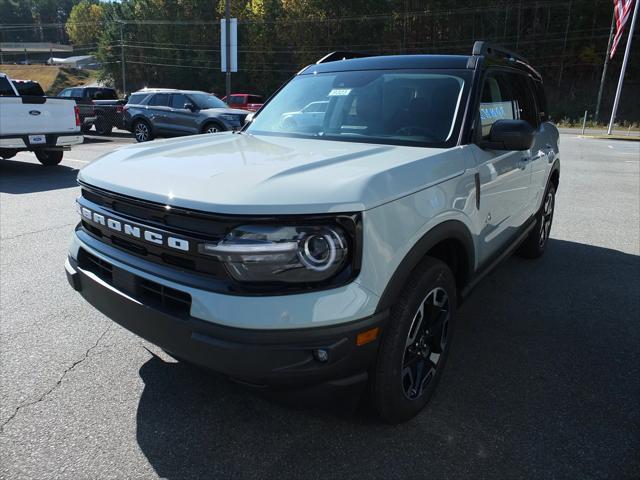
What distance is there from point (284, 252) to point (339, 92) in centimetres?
199

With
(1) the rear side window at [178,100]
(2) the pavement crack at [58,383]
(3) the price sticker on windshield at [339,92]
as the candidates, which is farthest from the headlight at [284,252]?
(1) the rear side window at [178,100]

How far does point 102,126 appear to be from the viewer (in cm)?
2061

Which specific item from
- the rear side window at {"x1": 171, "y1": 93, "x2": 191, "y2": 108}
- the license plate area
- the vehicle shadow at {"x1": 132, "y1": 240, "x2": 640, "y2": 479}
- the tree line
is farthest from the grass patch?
the vehicle shadow at {"x1": 132, "y1": 240, "x2": 640, "y2": 479}

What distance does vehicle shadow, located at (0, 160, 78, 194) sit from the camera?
8.59m

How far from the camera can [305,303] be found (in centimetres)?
184

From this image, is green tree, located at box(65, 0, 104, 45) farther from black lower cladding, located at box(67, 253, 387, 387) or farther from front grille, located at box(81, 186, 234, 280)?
black lower cladding, located at box(67, 253, 387, 387)

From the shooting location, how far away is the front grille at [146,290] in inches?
79.1

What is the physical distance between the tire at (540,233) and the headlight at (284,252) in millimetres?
3542

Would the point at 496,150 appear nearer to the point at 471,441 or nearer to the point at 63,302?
the point at 471,441

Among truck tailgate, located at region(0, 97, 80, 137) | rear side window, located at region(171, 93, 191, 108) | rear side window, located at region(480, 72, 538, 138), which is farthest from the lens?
rear side window, located at region(171, 93, 191, 108)

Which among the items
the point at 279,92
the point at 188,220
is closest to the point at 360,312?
the point at 188,220

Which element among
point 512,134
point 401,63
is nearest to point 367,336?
point 512,134

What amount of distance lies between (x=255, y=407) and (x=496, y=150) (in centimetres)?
211

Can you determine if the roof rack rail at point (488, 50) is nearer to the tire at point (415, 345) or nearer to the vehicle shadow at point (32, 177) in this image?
the tire at point (415, 345)
